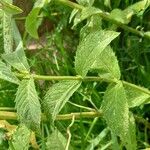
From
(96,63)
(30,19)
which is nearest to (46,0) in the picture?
(30,19)

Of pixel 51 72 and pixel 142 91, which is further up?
pixel 142 91

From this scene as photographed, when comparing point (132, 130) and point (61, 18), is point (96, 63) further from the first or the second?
point (61, 18)

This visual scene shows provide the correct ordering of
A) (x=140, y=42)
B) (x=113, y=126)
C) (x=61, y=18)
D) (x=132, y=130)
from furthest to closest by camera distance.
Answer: (x=61, y=18) < (x=140, y=42) < (x=132, y=130) < (x=113, y=126)

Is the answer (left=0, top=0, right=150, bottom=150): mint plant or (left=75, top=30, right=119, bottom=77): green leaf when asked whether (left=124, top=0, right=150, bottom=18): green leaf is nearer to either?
(left=0, top=0, right=150, bottom=150): mint plant

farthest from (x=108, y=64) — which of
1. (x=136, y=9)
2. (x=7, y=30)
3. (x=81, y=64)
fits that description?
(x=136, y=9)

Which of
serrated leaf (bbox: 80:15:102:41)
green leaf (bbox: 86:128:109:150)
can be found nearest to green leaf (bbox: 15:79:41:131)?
serrated leaf (bbox: 80:15:102:41)
